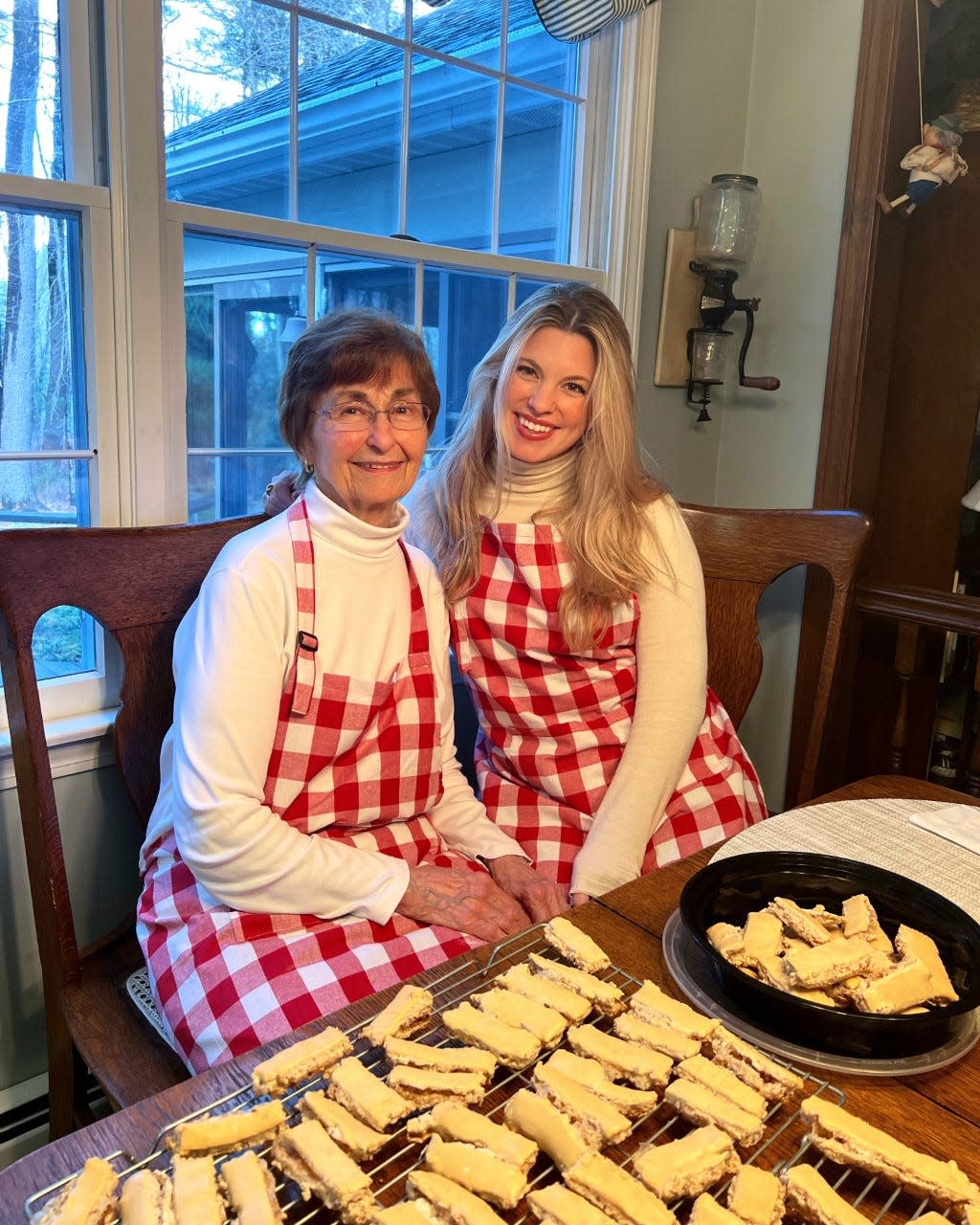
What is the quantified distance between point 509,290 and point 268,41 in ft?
2.43

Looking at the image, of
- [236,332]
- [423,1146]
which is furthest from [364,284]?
[423,1146]

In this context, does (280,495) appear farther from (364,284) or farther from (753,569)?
(753,569)

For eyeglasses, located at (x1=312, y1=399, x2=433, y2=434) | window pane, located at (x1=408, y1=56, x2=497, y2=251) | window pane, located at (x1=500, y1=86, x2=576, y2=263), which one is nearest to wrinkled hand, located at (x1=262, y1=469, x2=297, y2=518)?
eyeglasses, located at (x1=312, y1=399, x2=433, y2=434)

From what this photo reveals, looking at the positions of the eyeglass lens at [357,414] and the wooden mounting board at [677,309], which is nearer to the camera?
the eyeglass lens at [357,414]

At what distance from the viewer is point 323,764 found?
1.44 metres

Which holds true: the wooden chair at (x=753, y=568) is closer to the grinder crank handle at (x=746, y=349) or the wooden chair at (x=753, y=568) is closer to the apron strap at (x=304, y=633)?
the grinder crank handle at (x=746, y=349)

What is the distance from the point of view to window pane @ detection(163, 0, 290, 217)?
169 cm

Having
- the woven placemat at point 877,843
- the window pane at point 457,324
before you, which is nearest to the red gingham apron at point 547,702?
the woven placemat at point 877,843

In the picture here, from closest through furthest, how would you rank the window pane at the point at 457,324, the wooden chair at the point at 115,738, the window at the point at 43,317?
the wooden chair at the point at 115,738
the window at the point at 43,317
the window pane at the point at 457,324

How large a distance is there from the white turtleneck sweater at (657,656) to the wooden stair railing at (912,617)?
A: 101cm

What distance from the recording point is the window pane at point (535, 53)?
2248mm

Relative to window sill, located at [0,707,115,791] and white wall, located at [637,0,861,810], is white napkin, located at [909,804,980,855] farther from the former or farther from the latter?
white wall, located at [637,0,861,810]

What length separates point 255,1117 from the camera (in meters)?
0.72

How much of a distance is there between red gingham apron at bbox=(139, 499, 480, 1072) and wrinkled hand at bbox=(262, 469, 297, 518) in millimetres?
181
